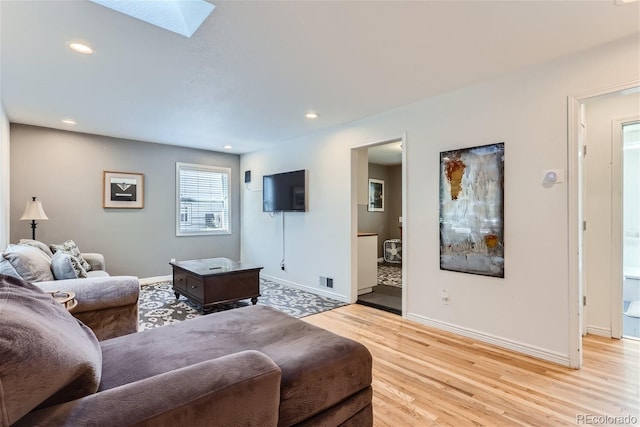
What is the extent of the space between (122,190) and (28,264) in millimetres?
2806

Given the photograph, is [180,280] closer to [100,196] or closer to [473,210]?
[100,196]

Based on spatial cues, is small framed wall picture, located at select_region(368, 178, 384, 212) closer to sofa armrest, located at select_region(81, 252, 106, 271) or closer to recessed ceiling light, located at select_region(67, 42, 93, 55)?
sofa armrest, located at select_region(81, 252, 106, 271)

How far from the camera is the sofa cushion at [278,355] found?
1.31 m

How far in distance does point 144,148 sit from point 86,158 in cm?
83

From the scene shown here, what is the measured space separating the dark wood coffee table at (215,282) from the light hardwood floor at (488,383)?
1.53 m

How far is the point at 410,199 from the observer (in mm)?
3547

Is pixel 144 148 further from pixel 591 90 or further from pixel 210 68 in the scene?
pixel 591 90

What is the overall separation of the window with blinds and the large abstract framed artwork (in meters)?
4.42

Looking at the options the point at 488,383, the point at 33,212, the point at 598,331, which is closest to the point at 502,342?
the point at 488,383

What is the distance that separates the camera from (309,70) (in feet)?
8.87

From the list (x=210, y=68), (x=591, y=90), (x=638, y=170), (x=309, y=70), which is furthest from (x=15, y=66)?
(x=638, y=170)

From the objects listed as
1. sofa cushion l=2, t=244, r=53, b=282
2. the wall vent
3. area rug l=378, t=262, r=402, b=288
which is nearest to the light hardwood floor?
the wall vent

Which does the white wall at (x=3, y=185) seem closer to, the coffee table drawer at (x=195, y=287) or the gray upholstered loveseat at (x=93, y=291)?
the gray upholstered loveseat at (x=93, y=291)

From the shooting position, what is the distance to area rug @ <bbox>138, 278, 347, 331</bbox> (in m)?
3.61
